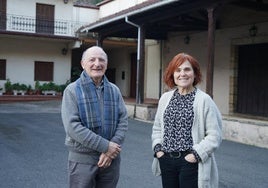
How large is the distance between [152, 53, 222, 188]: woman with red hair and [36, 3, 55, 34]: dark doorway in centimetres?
2016

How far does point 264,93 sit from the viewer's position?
12.3 m

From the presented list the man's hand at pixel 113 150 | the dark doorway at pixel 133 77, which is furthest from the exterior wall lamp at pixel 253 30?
the dark doorway at pixel 133 77

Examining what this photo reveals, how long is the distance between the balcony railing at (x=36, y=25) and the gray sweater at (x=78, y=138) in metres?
19.6

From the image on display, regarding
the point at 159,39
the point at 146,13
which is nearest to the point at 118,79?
the point at 159,39

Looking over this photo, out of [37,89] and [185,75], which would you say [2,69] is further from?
[185,75]

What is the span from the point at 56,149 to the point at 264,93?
24.5 feet

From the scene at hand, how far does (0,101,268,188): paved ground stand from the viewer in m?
5.21

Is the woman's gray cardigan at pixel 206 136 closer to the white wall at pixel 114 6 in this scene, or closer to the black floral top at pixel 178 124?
the black floral top at pixel 178 124

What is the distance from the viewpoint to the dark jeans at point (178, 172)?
2.77 meters

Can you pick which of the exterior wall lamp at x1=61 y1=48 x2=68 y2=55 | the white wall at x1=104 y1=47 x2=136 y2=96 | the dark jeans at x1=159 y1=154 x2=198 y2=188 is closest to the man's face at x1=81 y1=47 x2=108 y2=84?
the dark jeans at x1=159 y1=154 x2=198 y2=188

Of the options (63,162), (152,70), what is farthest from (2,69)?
(63,162)

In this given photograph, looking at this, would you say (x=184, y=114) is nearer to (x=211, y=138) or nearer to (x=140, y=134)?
(x=211, y=138)

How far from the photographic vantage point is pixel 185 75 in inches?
113

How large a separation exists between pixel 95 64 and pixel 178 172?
99 cm
